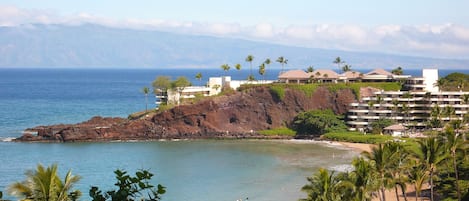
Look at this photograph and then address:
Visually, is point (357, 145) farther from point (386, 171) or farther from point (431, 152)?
point (431, 152)

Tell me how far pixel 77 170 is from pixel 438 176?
96.0ft

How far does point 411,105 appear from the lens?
85.8 metres

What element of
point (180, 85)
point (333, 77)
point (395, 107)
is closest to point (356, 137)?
point (395, 107)

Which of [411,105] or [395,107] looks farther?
[411,105]

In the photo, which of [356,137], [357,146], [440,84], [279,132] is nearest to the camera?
[357,146]

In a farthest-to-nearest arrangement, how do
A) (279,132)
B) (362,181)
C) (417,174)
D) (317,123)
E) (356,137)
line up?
Result: 1. (279,132)
2. (317,123)
3. (356,137)
4. (417,174)
5. (362,181)

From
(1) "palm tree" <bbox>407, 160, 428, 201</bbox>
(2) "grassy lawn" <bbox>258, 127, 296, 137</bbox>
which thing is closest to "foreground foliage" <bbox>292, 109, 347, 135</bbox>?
(2) "grassy lawn" <bbox>258, 127, 296, 137</bbox>

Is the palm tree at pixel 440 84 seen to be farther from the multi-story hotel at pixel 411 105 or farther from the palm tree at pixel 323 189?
the palm tree at pixel 323 189

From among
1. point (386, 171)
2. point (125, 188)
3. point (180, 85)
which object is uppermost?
point (125, 188)

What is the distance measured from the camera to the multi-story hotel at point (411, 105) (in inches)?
3305

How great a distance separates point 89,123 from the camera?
9144 cm

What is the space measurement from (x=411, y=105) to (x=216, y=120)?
2313 cm

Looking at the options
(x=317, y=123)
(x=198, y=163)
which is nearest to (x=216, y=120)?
(x=317, y=123)

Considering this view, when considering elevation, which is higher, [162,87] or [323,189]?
[162,87]
